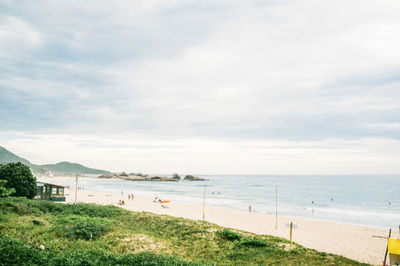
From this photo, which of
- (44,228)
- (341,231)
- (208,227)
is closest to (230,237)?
(208,227)

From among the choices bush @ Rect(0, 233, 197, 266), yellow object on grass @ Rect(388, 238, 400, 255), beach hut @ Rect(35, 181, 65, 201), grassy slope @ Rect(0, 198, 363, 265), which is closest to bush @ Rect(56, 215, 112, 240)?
grassy slope @ Rect(0, 198, 363, 265)

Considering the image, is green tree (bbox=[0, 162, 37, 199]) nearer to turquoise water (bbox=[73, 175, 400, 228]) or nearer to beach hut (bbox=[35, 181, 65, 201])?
beach hut (bbox=[35, 181, 65, 201])

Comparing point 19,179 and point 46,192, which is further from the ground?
point 19,179

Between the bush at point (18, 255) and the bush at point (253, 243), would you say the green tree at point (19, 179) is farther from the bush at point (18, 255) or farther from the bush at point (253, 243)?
the bush at point (253, 243)

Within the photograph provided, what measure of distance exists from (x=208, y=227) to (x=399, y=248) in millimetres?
9447

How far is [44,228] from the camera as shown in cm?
1391

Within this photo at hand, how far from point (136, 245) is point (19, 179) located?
58.8ft

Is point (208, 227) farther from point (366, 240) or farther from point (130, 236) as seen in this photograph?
point (366, 240)

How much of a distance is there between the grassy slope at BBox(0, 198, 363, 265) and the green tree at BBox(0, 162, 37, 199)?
7.38 metres

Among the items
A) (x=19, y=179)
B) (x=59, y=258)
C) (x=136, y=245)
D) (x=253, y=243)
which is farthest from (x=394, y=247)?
(x=19, y=179)

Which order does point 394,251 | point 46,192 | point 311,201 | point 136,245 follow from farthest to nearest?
point 311,201
point 46,192
point 136,245
point 394,251

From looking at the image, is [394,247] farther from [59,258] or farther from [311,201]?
[311,201]

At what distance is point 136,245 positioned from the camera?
509 inches

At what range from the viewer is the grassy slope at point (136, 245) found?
350 inches
